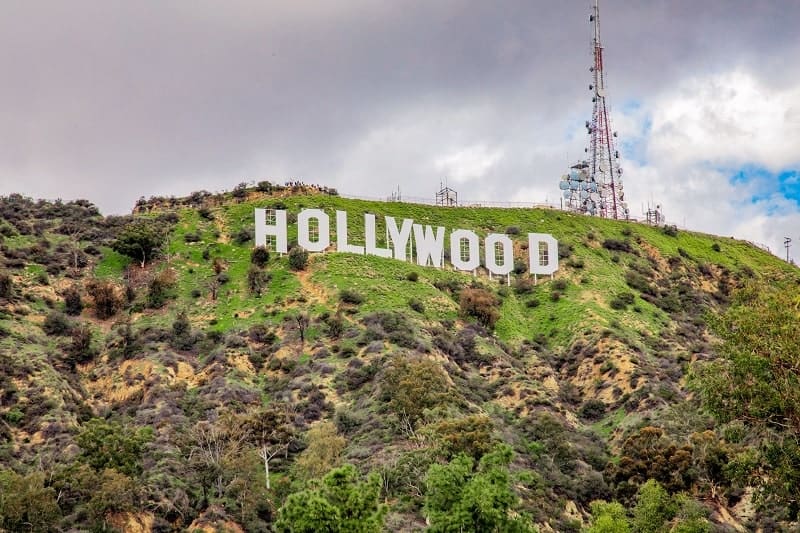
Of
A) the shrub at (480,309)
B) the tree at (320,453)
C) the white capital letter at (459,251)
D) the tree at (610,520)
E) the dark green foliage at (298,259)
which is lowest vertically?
the tree at (610,520)

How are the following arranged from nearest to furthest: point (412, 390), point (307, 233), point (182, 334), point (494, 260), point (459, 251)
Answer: point (412, 390)
point (182, 334)
point (307, 233)
point (459, 251)
point (494, 260)

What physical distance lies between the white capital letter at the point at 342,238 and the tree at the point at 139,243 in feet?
56.5

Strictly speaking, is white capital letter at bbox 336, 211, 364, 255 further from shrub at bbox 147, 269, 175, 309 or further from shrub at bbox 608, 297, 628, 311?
shrub at bbox 608, 297, 628, 311

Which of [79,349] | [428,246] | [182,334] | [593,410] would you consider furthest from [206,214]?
[593,410]

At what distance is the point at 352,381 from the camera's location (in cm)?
6397

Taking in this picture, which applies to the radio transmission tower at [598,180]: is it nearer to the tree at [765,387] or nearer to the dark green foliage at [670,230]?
the dark green foliage at [670,230]

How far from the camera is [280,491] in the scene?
168 feet

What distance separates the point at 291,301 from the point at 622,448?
30847 mm

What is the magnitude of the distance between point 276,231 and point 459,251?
1976 cm

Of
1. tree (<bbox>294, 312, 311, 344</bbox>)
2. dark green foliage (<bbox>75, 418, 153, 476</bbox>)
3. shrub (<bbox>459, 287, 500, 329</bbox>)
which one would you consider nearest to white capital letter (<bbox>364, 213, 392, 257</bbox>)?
shrub (<bbox>459, 287, 500, 329</bbox>)

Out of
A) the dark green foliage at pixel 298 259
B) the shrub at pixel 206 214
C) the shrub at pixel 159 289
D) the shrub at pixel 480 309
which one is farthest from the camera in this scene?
the shrub at pixel 206 214

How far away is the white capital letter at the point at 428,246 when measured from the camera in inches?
3617

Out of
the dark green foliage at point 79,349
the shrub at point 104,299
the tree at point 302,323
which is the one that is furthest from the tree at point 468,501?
the shrub at point 104,299

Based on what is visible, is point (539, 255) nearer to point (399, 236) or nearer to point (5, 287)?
point (399, 236)
